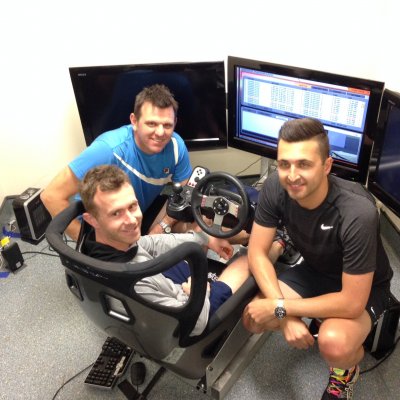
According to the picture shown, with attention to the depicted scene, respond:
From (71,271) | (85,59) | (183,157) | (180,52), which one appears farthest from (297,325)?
(85,59)

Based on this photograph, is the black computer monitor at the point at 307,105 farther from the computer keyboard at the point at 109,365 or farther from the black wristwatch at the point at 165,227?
the computer keyboard at the point at 109,365

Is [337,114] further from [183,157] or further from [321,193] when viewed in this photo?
[183,157]

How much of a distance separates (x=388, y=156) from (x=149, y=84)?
134cm

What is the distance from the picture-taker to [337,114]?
211 cm

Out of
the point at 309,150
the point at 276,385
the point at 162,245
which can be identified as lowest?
the point at 276,385

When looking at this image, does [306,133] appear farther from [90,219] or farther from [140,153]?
[140,153]

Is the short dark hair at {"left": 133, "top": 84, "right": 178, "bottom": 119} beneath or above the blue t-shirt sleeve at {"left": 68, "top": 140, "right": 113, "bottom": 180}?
above

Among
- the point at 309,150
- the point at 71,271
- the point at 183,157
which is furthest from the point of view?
the point at 183,157

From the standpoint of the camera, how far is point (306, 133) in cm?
157

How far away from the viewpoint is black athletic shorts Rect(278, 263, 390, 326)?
69.5 inches

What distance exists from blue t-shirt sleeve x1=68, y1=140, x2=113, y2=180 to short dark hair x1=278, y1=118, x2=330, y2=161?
92cm

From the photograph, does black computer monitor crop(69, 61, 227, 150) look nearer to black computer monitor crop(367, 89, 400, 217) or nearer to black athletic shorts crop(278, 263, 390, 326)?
black computer monitor crop(367, 89, 400, 217)

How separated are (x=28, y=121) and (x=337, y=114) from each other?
6.46ft

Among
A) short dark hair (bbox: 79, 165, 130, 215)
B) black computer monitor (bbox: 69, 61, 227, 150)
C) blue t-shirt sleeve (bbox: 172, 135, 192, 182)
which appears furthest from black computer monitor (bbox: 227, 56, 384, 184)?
short dark hair (bbox: 79, 165, 130, 215)
